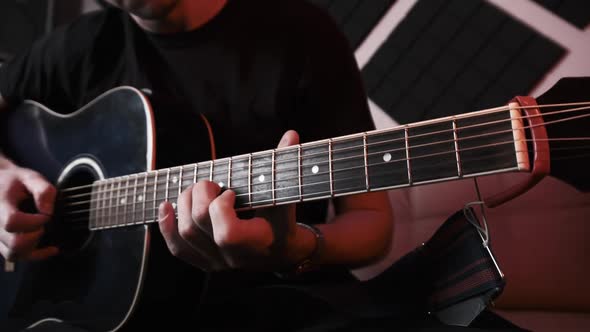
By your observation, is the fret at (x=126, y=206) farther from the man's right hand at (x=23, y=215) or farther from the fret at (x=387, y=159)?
the fret at (x=387, y=159)

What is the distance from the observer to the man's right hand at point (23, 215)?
877mm

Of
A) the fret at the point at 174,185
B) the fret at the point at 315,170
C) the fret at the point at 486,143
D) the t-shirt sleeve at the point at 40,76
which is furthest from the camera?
the t-shirt sleeve at the point at 40,76

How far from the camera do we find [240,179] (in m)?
0.65

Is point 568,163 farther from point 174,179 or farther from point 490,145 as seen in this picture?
point 174,179

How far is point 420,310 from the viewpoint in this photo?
2.28ft

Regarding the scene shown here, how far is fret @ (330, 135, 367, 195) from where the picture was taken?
0.55m

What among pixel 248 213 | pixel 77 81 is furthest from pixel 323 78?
pixel 77 81

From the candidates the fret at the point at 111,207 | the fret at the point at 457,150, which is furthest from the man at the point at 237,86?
the fret at the point at 457,150

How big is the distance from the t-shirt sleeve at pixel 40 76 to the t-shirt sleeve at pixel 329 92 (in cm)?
59

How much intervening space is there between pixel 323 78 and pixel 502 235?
0.55m

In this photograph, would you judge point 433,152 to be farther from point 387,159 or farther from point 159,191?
point 159,191

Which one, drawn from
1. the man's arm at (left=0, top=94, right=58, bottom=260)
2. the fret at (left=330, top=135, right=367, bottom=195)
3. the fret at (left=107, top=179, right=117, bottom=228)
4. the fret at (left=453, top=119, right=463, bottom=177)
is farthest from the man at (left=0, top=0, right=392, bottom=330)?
the fret at (left=453, top=119, right=463, bottom=177)

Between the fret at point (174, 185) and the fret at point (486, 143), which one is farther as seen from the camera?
the fret at point (174, 185)

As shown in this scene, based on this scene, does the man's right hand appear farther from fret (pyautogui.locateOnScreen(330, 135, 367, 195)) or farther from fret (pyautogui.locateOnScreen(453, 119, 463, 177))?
fret (pyautogui.locateOnScreen(453, 119, 463, 177))
